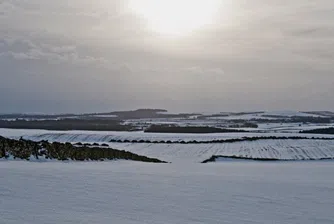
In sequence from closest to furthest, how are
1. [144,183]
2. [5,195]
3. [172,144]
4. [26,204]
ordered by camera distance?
[26,204], [5,195], [144,183], [172,144]

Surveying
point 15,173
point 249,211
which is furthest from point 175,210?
point 15,173

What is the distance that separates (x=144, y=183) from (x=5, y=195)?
3.77 meters

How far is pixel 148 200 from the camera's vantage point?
8.42 meters

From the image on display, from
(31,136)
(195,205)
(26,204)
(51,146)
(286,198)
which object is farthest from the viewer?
(31,136)

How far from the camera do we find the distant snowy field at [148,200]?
6805 mm

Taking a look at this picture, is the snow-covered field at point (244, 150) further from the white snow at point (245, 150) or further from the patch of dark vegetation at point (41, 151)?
the patch of dark vegetation at point (41, 151)

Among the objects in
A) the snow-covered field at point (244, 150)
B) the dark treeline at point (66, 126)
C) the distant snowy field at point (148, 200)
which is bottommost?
the snow-covered field at point (244, 150)

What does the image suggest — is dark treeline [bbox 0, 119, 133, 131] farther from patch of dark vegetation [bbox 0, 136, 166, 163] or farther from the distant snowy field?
the distant snowy field

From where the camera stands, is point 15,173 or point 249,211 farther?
point 15,173

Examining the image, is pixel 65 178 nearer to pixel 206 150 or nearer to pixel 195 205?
pixel 195 205

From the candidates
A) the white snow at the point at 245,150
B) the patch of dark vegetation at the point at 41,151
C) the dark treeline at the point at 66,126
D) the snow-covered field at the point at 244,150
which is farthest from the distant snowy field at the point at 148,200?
the dark treeline at the point at 66,126

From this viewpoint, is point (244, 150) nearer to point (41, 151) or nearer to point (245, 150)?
point (245, 150)

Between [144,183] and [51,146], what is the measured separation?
9.08 meters

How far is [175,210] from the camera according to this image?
303 inches
